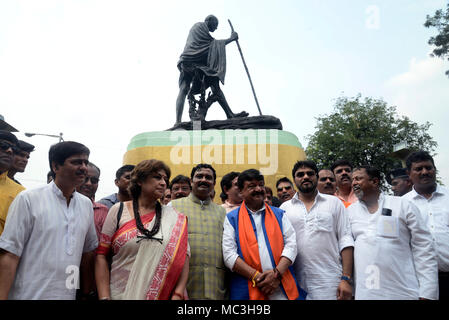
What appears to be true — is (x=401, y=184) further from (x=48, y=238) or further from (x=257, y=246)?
(x=48, y=238)

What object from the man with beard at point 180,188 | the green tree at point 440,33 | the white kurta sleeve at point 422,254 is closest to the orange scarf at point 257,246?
the white kurta sleeve at point 422,254

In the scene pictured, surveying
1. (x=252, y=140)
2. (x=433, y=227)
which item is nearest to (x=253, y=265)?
(x=433, y=227)

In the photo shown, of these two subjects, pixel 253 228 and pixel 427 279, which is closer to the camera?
pixel 427 279

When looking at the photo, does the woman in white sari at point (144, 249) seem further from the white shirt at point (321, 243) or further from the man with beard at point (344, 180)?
the man with beard at point (344, 180)

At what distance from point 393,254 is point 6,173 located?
3.31 metres

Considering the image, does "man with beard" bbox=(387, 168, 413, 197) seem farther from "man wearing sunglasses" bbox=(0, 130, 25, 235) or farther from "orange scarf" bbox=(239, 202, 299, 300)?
"man wearing sunglasses" bbox=(0, 130, 25, 235)

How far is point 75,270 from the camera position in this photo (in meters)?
2.79

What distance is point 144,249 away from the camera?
9.45 ft

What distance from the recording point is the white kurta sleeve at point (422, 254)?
10.3ft

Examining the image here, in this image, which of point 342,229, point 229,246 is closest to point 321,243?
point 342,229

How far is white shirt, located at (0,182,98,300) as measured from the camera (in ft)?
8.62

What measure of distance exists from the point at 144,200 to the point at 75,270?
0.72 meters

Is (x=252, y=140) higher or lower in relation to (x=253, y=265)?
higher

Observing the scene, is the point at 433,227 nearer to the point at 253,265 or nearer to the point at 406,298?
the point at 406,298
